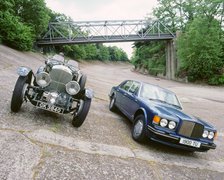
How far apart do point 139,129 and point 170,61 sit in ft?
111

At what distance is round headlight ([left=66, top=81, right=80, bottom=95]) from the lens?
5.46 m

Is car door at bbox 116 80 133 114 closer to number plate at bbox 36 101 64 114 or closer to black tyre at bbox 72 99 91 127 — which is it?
black tyre at bbox 72 99 91 127

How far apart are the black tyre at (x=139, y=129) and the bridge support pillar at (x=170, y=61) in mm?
31271

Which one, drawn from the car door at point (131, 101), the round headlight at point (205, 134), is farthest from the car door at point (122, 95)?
the round headlight at point (205, 134)

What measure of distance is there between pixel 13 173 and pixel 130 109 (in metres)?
4.00

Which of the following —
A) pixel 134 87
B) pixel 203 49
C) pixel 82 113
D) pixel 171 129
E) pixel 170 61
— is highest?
pixel 203 49

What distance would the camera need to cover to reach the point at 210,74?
29062mm

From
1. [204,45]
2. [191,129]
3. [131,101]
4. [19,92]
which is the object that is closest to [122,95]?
[131,101]

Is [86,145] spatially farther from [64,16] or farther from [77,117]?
[64,16]

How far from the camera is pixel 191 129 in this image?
5.30 metres

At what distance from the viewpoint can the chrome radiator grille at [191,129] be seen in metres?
5.24

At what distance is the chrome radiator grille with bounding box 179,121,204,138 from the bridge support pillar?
3143 centimetres

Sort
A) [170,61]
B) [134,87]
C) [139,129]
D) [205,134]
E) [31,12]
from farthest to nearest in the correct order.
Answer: [170,61] < [31,12] < [134,87] < [139,129] < [205,134]

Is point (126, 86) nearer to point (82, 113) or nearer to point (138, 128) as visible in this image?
point (138, 128)
